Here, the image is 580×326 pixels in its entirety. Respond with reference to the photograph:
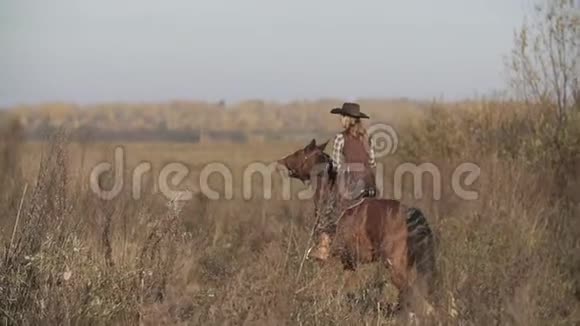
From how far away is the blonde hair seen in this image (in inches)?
422

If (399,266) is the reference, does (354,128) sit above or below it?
above

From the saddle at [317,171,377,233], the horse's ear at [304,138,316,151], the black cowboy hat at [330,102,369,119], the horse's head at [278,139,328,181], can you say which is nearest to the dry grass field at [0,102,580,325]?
the saddle at [317,171,377,233]

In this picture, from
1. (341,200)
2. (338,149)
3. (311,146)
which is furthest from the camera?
(311,146)

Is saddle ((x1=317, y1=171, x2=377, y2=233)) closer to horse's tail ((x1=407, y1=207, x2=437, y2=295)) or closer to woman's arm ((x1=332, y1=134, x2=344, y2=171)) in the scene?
woman's arm ((x1=332, y1=134, x2=344, y2=171))

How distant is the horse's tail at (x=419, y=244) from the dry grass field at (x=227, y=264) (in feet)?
0.71

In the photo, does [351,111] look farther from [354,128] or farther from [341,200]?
[341,200]

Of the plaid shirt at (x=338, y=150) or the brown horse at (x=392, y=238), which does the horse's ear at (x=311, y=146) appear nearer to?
the plaid shirt at (x=338, y=150)

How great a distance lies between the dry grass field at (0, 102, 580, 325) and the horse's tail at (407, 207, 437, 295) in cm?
22

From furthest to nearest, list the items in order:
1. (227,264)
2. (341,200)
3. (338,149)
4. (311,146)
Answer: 1. (311,146)
2. (227,264)
3. (338,149)
4. (341,200)

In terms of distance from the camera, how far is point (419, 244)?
995 cm

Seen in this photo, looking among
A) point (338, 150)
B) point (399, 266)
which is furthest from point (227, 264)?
A: point (399, 266)

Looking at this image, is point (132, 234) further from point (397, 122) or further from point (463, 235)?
point (397, 122)

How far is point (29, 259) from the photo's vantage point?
310 inches

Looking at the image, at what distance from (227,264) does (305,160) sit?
1.62 m
